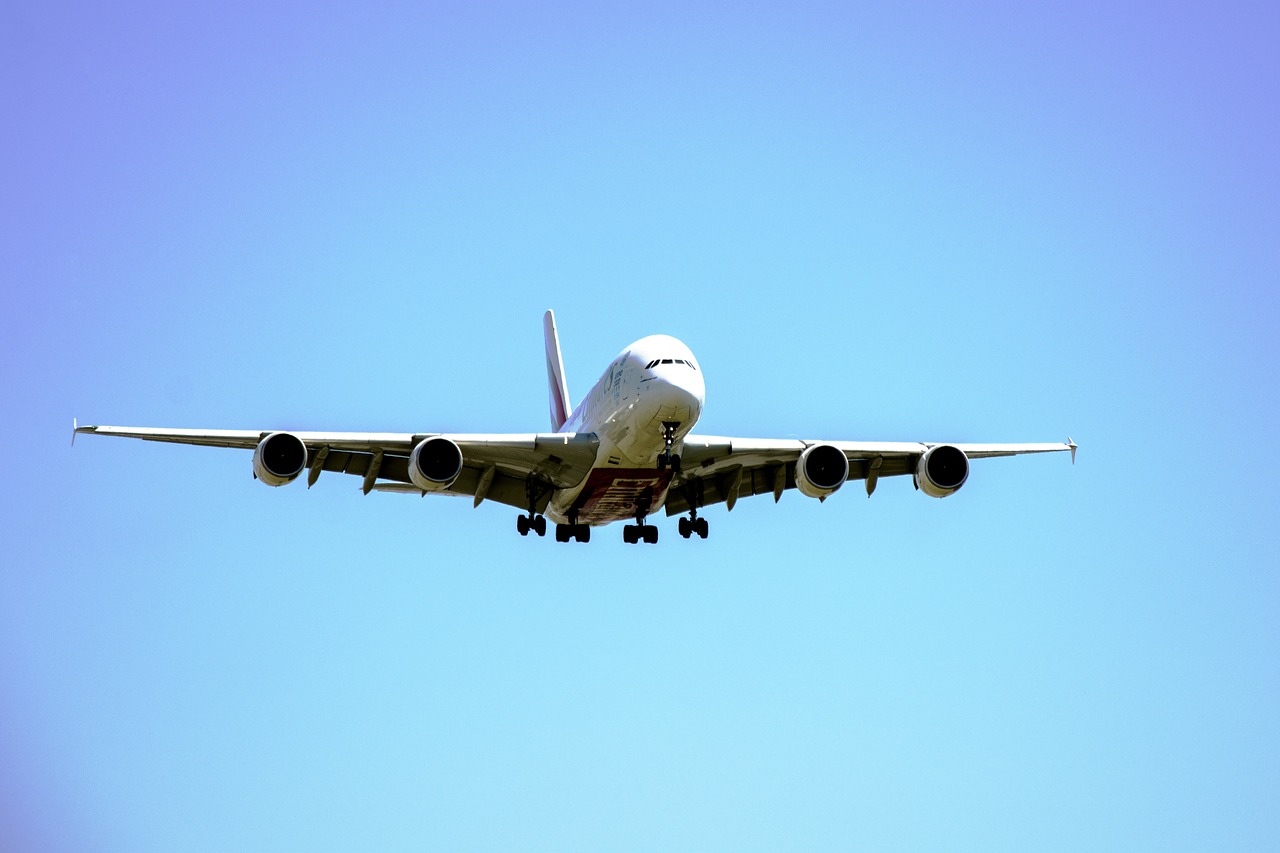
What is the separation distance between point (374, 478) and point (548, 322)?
22.1 metres

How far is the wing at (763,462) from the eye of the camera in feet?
145

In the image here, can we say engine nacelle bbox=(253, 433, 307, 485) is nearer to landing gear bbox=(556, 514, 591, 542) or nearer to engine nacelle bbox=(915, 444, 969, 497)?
landing gear bbox=(556, 514, 591, 542)

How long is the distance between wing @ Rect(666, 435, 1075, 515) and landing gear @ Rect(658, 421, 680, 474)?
2.51m

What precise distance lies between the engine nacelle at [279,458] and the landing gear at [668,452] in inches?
346

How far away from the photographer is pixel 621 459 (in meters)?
41.8

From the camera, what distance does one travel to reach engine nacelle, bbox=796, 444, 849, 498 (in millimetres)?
43938

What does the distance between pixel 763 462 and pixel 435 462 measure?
9.24 meters

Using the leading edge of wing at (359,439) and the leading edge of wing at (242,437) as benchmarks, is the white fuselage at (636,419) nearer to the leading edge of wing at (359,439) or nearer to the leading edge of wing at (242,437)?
the leading edge of wing at (359,439)

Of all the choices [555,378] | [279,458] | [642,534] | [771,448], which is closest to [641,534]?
[642,534]

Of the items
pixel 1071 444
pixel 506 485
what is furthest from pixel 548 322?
pixel 1071 444

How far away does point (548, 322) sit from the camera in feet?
213

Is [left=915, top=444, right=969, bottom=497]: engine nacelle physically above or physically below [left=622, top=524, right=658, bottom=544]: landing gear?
above

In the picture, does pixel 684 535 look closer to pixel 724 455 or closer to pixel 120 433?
pixel 724 455

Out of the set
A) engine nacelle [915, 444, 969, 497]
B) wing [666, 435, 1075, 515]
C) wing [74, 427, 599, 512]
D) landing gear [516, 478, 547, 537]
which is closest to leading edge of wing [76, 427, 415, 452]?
wing [74, 427, 599, 512]
